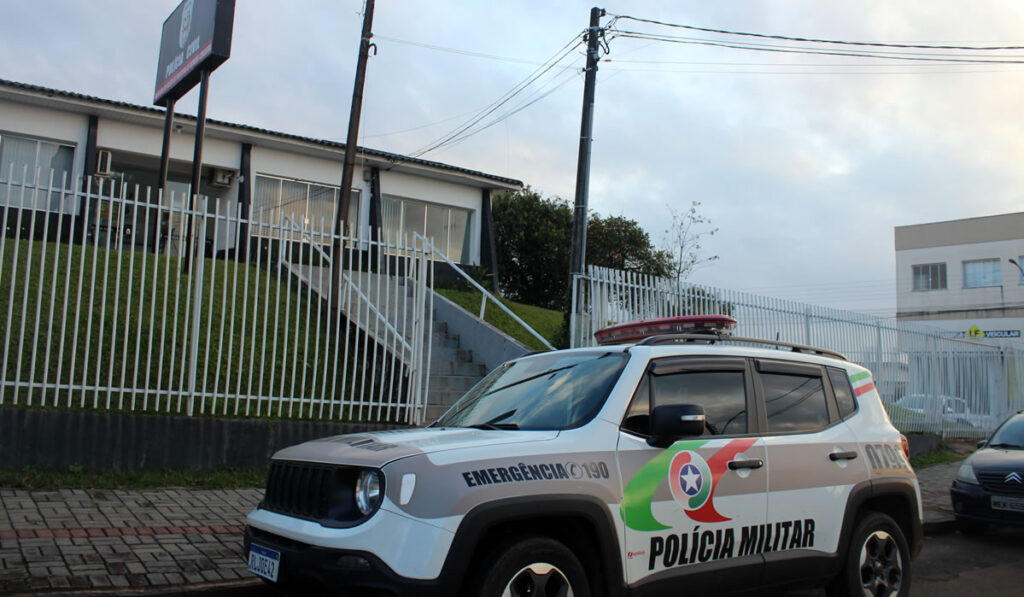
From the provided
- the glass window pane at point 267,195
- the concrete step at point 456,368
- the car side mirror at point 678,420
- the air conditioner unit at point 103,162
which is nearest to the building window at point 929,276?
the glass window pane at point 267,195

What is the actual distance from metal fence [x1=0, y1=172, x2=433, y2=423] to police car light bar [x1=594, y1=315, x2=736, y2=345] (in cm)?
386

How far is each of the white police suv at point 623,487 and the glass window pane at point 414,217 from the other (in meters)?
17.4

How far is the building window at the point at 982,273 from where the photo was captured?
43.6 m

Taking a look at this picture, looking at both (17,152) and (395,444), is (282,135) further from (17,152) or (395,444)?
(395,444)

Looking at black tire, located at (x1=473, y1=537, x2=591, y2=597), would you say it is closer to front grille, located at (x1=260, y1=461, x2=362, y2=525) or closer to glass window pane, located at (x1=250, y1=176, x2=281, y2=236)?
front grille, located at (x1=260, y1=461, x2=362, y2=525)

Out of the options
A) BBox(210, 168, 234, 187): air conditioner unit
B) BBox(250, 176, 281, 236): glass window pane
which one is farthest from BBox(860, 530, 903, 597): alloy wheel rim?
BBox(210, 168, 234, 187): air conditioner unit

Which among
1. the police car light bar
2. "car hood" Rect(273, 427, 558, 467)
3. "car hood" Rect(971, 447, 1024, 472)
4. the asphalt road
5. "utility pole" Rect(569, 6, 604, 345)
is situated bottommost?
the asphalt road

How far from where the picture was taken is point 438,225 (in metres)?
23.0

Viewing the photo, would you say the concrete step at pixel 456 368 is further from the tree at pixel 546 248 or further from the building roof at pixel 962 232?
the building roof at pixel 962 232

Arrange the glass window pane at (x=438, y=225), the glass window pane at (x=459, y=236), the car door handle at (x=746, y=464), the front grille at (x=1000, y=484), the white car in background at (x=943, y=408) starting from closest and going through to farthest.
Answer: the car door handle at (x=746, y=464), the front grille at (x=1000, y=484), the white car in background at (x=943, y=408), the glass window pane at (x=438, y=225), the glass window pane at (x=459, y=236)

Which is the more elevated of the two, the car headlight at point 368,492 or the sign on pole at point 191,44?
the sign on pole at point 191,44

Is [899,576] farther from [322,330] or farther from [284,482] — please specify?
[322,330]

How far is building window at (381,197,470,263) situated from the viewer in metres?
22.2

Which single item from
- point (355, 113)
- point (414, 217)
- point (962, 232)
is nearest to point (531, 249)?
point (414, 217)
